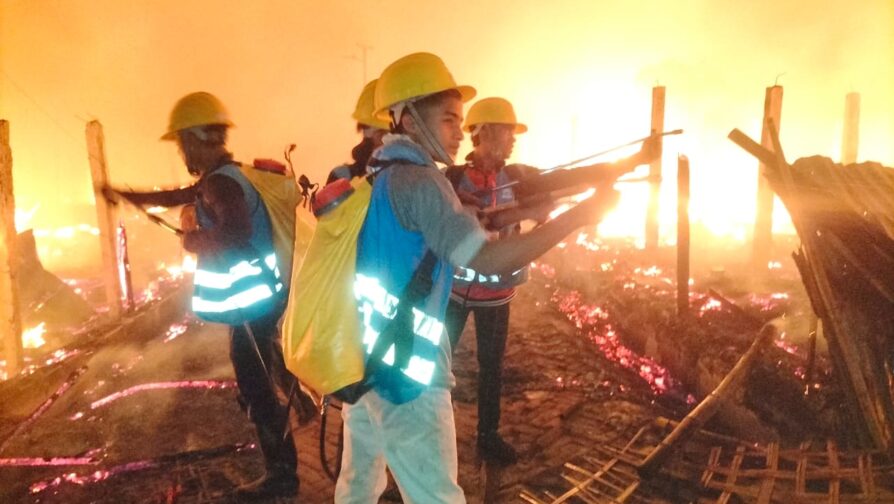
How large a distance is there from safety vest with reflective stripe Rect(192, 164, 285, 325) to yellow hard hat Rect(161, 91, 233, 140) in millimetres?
339

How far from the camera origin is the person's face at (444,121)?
80.0 inches

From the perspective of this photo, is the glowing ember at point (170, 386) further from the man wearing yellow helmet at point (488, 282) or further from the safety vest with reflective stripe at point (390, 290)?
the safety vest with reflective stripe at point (390, 290)

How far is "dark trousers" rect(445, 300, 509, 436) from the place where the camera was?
3.79 metres

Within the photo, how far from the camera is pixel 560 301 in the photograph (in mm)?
9352

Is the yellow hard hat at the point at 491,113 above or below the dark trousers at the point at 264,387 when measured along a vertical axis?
above

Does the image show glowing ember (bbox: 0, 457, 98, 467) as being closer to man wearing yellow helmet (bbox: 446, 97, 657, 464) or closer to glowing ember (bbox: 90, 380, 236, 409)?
glowing ember (bbox: 90, 380, 236, 409)

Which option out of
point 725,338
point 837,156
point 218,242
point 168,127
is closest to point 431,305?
point 218,242

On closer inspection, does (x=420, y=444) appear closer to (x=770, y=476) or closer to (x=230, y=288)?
(x=230, y=288)

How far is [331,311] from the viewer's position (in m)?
1.88

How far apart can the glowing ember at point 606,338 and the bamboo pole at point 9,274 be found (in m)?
8.91

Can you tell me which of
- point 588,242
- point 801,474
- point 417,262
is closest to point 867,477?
point 801,474

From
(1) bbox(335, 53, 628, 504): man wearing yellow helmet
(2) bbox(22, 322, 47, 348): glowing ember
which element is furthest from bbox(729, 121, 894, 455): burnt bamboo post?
(2) bbox(22, 322, 47, 348): glowing ember

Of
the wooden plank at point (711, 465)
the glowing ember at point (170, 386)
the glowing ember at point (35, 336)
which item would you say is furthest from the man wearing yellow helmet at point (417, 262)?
the glowing ember at point (35, 336)

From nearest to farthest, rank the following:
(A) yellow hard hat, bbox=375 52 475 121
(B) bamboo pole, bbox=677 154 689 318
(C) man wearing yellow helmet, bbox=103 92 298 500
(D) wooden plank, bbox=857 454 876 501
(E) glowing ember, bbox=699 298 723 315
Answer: (A) yellow hard hat, bbox=375 52 475 121 < (D) wooden plank, bbox=857 454 876 501 < (C) man wearing yellow helmet, bbox=103 92 298 500 < (B) bamboo pole, bbox=677 154 689 318 < (E) glowing ember, bbox=699 298 723 315
